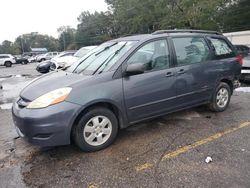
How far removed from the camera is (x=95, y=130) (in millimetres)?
3506

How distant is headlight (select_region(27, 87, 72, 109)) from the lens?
3.18 m

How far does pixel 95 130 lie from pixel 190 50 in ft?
7.71

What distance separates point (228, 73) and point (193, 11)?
1791cm

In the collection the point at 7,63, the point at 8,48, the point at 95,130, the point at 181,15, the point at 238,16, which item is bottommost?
the point at 7,63

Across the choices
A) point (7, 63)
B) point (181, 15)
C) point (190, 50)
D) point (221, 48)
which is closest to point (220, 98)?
point (221, 48)

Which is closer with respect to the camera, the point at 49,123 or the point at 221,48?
the point at 49,123

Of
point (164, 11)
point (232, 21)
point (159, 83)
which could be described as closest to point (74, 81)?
point (159, 83)

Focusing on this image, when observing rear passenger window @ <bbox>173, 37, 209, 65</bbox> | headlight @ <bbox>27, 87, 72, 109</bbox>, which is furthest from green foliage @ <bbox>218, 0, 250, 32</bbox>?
headlight @ <bbox>27, 87, 72, 109</bbox>

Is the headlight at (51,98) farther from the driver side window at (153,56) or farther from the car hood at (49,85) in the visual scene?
the driver side window at (153,56)

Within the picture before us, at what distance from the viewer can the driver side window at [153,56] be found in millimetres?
3871

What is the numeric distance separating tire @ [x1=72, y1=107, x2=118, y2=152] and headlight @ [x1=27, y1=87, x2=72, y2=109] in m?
0.41

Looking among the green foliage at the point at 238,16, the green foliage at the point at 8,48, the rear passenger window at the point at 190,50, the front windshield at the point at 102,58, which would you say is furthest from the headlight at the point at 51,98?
the green foliage at the point at 8,48

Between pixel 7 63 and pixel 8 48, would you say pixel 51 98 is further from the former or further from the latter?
pixel 8 48

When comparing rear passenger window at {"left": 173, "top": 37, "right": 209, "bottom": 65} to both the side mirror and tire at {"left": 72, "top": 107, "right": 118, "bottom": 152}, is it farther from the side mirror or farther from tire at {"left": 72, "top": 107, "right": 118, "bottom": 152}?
tire at {"left": 72, "top": 107, "right": 118, "bottom": 152}
